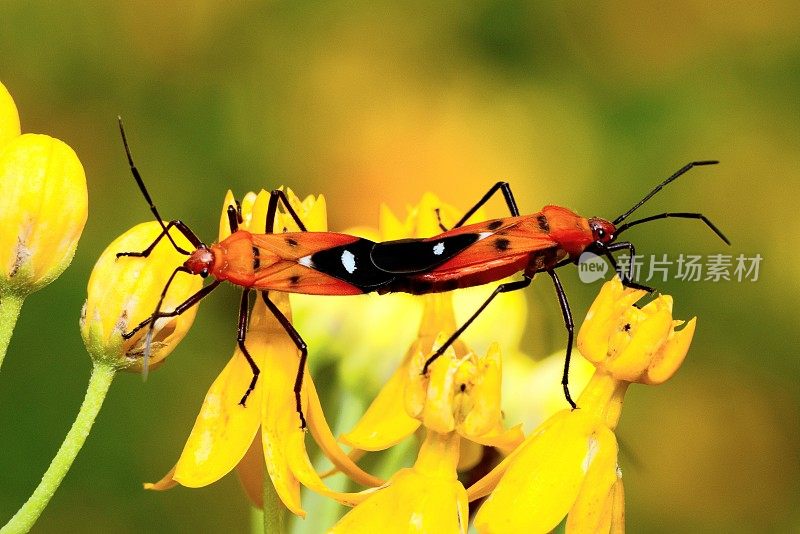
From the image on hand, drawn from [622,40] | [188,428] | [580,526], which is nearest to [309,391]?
[580,526]

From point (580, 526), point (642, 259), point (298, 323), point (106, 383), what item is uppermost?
point (106, 383)

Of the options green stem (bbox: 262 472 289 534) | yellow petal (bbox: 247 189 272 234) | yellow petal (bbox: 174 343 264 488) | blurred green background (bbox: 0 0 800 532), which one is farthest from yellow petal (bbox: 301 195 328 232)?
blurred green background (bbox: 0 0 800 532)

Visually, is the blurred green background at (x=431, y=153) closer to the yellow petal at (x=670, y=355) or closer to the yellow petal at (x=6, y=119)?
the yellow petal at (x=670, y=355)

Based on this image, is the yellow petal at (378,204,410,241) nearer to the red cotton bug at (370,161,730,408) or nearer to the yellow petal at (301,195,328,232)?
the red cotton bug at (370,161,730,408)

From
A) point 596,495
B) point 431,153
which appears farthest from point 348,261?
point 431,153

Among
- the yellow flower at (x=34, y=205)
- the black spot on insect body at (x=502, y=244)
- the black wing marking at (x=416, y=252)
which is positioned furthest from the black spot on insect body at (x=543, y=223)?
the yellow flower at (x=34, y=205)

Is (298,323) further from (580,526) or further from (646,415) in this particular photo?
(646,415)
